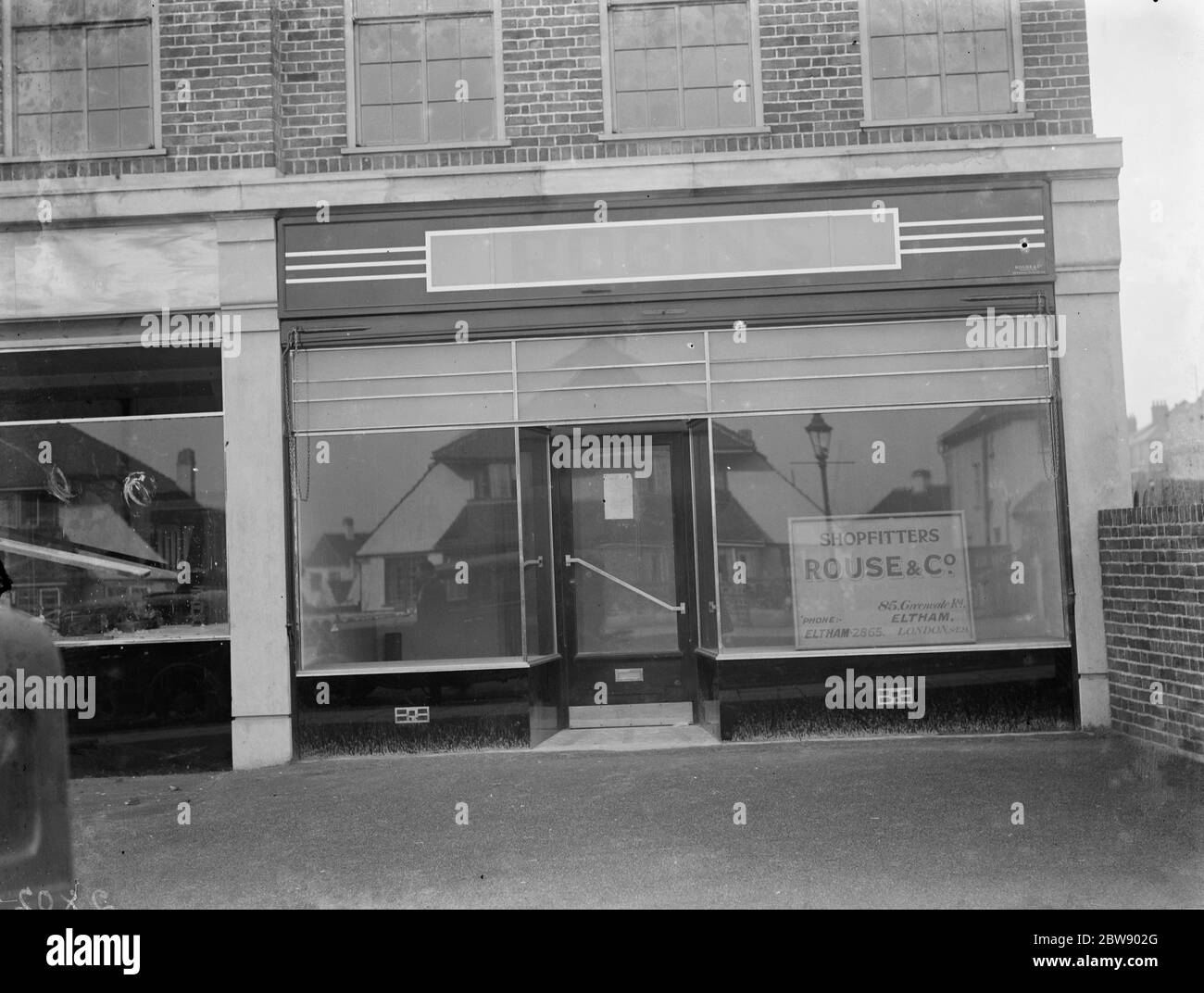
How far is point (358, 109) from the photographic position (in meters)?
7.82

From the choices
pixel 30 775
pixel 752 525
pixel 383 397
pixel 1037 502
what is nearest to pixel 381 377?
pixel 383 397

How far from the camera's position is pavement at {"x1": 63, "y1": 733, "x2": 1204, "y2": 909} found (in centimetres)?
468

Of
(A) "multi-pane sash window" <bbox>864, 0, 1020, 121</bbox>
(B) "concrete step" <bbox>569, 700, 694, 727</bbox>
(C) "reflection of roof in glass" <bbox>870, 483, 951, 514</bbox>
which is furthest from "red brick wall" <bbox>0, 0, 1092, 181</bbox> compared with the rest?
(B) "concrete step" <bbox>569, 700, 694, 727</bbox>

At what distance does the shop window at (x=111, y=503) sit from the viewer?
7754 mm

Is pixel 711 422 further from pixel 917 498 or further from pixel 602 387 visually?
pixel 917 498

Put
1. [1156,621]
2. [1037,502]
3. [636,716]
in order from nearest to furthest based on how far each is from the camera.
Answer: [1156,621]
[1037,502]
[636,716]

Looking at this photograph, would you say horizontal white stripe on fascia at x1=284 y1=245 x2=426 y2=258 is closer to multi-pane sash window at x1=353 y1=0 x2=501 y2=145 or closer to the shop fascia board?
the shop fascia board

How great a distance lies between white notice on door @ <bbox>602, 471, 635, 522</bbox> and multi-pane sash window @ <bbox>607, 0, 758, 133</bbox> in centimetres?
239

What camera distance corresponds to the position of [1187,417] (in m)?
6.29

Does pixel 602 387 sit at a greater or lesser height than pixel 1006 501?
greater

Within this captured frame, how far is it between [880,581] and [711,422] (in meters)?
1.56
